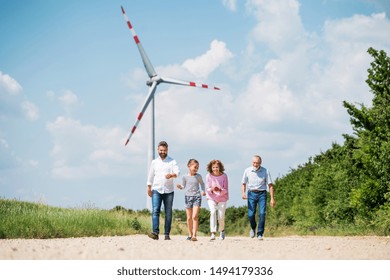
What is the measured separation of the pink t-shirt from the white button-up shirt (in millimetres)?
1066

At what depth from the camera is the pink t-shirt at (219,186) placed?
1326cm

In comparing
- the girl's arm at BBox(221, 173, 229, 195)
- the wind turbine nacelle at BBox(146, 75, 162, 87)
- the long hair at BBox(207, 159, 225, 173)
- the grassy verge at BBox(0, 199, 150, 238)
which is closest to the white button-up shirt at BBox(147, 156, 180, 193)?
the long hair at BBox(207, 159, 225, 173)

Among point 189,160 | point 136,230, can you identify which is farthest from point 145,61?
point 189,160

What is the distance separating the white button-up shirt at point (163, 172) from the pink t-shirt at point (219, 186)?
1.07 metres

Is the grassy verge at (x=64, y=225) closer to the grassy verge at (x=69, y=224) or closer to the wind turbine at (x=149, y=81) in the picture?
the grassy verge at (x=69, y=224)

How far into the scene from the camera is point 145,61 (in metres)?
32.0

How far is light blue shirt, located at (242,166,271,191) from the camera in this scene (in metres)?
13.8

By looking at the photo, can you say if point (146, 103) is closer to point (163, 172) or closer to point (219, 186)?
point (219, 186)

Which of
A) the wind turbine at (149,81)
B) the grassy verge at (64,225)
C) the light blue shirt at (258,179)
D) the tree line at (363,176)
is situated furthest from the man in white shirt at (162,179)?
the wind turbine at (149,81)

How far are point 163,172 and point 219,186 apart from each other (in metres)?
1.48
